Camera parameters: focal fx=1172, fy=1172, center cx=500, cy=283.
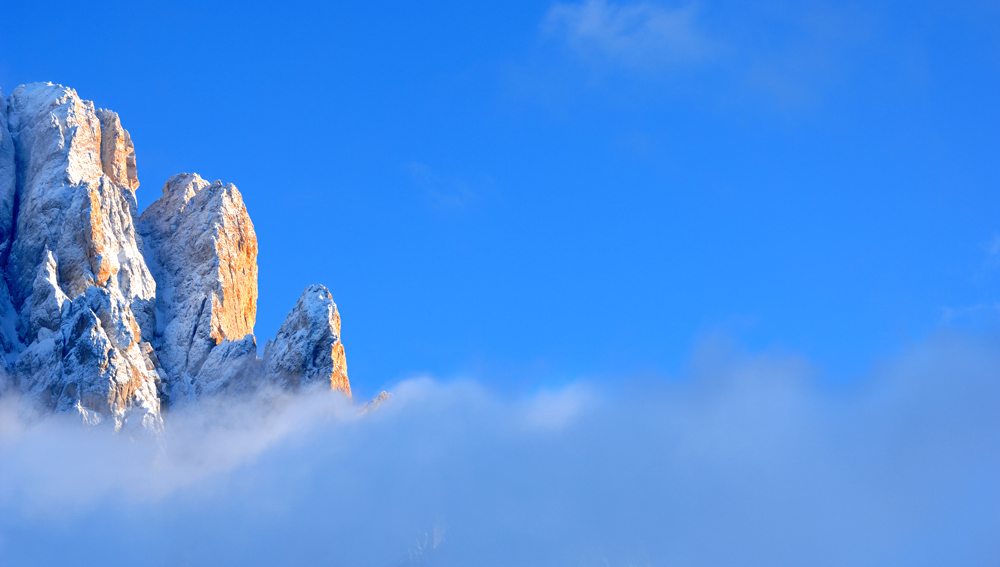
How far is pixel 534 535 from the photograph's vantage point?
577 ft

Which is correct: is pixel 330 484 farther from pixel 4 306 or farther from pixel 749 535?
pixel 749 535

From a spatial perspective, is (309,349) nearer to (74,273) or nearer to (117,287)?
(117,287)

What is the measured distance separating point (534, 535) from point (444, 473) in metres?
16.7

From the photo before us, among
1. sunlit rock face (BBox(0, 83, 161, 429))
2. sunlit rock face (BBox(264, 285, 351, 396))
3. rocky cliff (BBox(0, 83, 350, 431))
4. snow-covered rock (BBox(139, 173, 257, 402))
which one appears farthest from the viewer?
snow-covered rock (BBox(139, 173, 257, 402))

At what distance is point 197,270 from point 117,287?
1576 cm

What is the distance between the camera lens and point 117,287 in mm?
153000

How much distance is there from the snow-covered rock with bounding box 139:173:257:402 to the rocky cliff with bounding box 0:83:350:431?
208 mm

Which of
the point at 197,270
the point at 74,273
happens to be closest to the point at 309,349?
the point at 197,270

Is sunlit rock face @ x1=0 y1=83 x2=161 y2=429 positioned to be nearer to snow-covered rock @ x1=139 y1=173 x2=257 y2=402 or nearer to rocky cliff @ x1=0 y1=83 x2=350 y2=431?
rocky cliff @ x1=0 y1=83 x2=350 y2=431

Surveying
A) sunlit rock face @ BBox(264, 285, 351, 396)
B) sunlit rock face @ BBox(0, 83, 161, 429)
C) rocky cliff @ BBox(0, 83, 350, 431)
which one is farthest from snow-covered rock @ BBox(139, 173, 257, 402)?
sunlit rock face @ BBox(264, 285, 351, 396)

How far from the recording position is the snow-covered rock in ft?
518

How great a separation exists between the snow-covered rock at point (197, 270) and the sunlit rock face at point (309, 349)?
11.2 metres

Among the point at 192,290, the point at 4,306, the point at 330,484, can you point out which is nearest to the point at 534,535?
the point at 330,484

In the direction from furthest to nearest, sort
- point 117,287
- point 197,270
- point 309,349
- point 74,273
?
point 197,270
point 117,287
point 309,349
point 74,273
